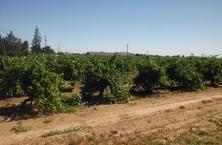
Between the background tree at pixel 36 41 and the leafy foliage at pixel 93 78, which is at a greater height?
the background tree at pixel 36 41

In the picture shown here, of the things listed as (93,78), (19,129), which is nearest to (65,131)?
(19,129)

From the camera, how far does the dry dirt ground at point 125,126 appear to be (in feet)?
28.3

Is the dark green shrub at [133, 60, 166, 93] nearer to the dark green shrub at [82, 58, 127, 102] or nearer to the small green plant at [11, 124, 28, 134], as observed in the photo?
the dark green shrub at [82, 58, 127, 102]

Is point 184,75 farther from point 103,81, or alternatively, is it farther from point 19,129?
point 19,129

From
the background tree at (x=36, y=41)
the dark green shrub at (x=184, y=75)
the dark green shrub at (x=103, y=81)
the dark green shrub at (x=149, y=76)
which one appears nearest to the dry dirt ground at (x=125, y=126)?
the dark green shrub at (x=103, y=81)

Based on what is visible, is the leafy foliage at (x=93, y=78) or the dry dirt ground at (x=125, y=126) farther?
the leafy foliage at (x=93, y=78)

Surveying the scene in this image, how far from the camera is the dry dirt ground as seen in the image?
28.3ft

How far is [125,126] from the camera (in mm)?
9883

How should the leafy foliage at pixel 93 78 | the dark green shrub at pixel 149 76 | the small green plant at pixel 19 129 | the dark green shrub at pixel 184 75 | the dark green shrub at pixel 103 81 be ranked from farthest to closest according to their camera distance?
the dark green shrub at pixel 184 75
the dark green shrub at pixel 149 76
the dark green shrub at pixel 103 81
the leafy foliage at pixel 93 78
the small green plant at pixel 19 129

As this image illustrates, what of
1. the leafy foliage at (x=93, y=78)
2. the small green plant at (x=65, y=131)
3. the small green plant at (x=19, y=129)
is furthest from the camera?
the leafy foliage at (x=93, y=78)

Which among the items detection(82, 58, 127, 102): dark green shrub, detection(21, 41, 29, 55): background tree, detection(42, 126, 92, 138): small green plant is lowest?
detection(42, 126, 92, 138): small green plant

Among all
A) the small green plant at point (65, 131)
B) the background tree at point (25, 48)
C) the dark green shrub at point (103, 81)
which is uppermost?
the background tree at point (25, 48)

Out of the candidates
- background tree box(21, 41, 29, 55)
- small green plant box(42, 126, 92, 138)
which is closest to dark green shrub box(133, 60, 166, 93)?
small green plant box(42, 126, 92, 138)

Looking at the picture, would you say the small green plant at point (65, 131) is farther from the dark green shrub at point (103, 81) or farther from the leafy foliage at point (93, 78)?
the dark green shrub at point (103, 81)
